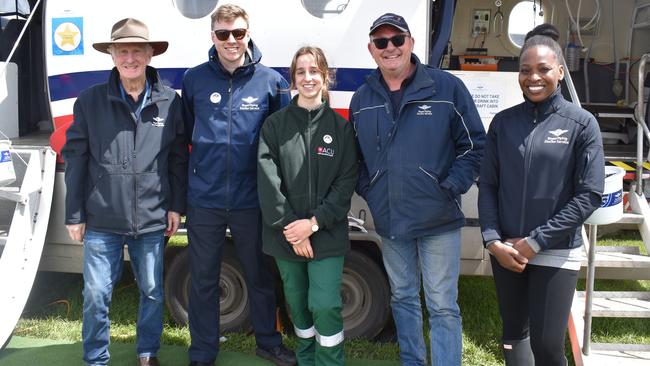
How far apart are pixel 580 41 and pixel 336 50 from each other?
18.8 ft

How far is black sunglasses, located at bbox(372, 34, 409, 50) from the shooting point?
9.31ft

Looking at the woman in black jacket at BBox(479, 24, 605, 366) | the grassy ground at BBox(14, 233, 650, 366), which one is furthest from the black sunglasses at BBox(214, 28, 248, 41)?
the grassy ground at BBox(14, 233, 650, 366)

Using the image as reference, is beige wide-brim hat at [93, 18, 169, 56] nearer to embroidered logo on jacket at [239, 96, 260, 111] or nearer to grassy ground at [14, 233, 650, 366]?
embroidered logo on jacket at [239, 96, 260, 111]

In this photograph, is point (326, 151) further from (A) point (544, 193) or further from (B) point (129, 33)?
(B) point (129, 33)

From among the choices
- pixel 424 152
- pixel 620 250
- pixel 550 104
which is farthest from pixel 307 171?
pixel 620 250

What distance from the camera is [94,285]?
3.20 meters

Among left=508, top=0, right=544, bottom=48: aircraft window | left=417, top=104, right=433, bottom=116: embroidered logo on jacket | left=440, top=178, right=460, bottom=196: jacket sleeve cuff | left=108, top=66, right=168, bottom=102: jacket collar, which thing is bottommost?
left=440, top=178, right=460, bottom=196: jacket sleeve cuff

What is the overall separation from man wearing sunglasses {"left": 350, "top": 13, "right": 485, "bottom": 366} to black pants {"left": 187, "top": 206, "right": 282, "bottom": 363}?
78cm

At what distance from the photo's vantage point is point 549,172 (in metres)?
2.48

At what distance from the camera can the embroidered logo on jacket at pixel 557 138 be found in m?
2.47

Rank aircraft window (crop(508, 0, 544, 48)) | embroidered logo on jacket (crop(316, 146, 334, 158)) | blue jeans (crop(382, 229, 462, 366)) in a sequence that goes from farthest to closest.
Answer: aircraft window (crop(508, 0, 544, 48)) → embroidered logo on jacket (crop(316, 146, 334, 158)) → blue jeans (crop(382, 229, 462, 366))

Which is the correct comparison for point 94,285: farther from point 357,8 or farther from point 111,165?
point 357,8

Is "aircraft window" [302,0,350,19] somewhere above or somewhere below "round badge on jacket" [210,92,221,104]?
above

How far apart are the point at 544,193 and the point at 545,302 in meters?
0.46
